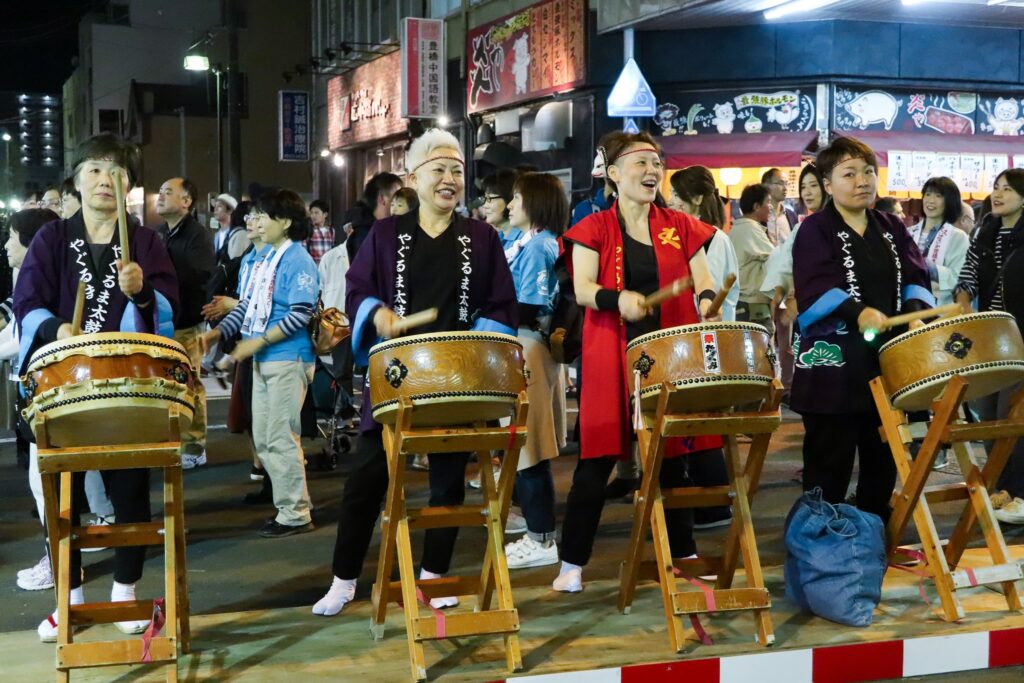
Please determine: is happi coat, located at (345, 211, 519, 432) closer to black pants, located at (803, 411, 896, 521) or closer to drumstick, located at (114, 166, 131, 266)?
drumstick, located at (114, 166, 131, 266)

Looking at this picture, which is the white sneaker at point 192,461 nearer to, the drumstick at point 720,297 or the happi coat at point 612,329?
the happi coat at point 612,329

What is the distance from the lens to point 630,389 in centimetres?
446

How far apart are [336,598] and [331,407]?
14.0 ft

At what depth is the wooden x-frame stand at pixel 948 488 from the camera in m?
4.43

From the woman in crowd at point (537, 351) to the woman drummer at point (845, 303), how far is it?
1.27 metres

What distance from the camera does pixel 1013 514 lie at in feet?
20.8

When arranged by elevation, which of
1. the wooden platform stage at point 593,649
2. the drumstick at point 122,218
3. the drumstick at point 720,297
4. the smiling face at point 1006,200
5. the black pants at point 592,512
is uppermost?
the smiling face at point 1006,200

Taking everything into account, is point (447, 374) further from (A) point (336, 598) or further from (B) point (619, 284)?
(A) point (336, 598)

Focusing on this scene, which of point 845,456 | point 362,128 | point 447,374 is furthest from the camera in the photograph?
point 362,128

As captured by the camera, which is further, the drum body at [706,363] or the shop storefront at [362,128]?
the shop storefront at [362,128]

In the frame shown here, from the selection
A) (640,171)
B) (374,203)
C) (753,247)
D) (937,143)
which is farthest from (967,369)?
(937,143)

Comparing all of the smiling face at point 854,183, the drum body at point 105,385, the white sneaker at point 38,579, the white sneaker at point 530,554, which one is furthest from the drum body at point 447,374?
the white sneaker at point 38,579

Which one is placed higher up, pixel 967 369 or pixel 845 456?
pixel 967 369

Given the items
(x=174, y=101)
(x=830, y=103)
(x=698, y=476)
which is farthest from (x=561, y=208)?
(x=174, y=101)
